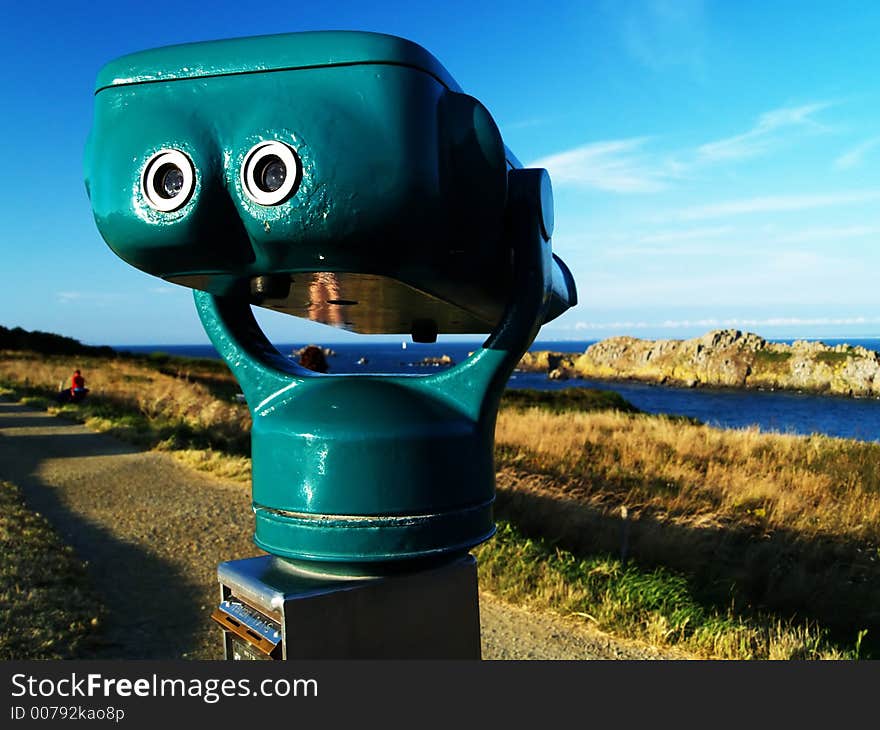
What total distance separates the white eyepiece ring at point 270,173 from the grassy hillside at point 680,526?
3648mm

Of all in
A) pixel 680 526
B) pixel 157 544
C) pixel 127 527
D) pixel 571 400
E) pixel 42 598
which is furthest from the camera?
pixel 571 400

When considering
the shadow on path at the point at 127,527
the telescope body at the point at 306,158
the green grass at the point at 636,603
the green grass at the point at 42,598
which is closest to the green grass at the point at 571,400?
the shadow on path at the point at 127,527

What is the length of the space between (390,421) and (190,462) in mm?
7964

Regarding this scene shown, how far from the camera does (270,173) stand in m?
1.00

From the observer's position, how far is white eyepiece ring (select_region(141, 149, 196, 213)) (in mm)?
1010

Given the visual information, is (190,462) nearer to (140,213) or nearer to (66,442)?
(66,442)

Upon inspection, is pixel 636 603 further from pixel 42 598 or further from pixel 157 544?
pixel 157 544

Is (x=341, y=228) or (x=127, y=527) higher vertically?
(x=341, y=228)

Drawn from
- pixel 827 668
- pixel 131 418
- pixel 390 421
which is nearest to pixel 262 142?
pixel 390 421

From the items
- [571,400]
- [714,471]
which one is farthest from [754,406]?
[714,471]

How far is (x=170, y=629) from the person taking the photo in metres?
4.22

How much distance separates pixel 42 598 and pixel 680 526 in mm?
4826

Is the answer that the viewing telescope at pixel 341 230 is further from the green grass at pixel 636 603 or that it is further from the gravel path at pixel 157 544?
the green grass at pixel 636 603

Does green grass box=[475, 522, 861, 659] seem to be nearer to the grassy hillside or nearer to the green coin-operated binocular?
the grassy hillside
